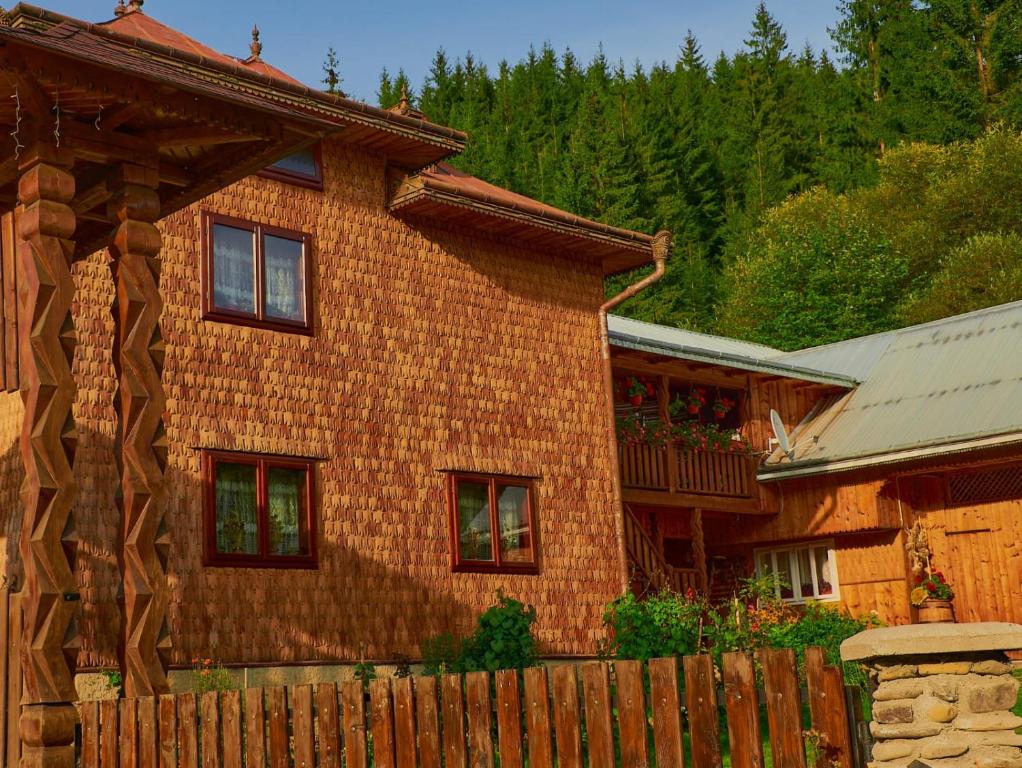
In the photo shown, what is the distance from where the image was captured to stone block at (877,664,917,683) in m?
6.63

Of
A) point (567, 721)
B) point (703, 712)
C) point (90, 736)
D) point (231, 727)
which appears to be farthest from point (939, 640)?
point (90, 736)

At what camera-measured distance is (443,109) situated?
6250 cm

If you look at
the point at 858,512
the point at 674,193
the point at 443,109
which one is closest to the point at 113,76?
the point at 858,512

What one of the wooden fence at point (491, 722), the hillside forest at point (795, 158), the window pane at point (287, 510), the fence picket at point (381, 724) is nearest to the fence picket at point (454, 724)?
the wooden fence at point (491, 722)

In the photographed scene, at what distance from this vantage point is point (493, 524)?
17.8m

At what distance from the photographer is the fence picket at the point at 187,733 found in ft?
25.4

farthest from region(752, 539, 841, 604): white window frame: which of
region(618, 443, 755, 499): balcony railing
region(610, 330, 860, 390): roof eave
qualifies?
region(610, 330, 860, 390): roof eave

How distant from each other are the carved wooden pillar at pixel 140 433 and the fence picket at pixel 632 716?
358 cm

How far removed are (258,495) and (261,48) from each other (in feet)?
20.6

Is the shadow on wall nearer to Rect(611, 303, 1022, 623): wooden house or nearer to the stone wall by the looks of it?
Rect(611, 303, 1022, 623): wooden house

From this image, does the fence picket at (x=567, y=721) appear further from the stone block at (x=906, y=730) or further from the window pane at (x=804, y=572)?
the window pane at (x=804, y=572)

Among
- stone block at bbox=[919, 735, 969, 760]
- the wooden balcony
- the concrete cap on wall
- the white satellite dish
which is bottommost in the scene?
stone block at bbox=[919, 735, 969, 760]

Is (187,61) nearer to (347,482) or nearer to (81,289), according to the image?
(81,289)

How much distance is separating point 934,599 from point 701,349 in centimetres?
551
